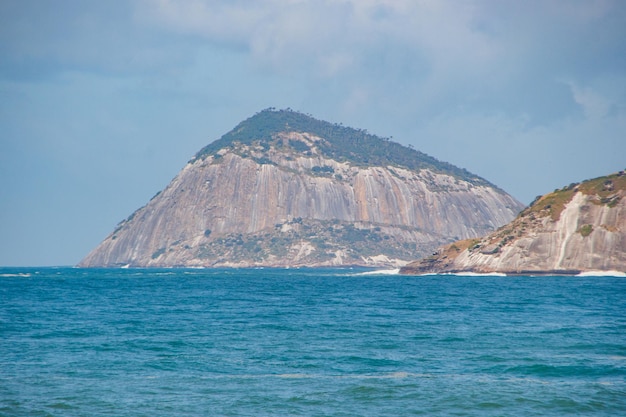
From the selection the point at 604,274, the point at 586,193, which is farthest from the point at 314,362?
the point at 586,193

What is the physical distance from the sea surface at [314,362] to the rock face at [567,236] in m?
73.8

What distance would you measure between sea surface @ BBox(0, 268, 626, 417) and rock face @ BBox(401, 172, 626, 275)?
73.8 m

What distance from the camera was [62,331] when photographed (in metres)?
48.8

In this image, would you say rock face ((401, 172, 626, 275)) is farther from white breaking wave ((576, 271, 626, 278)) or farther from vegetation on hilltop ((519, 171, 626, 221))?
white breaking wave ((576, 271, 626, 278))

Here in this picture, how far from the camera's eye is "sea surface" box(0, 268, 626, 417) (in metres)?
27.9

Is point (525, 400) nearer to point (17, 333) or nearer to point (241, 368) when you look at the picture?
point (241, 368)

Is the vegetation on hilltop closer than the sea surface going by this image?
No

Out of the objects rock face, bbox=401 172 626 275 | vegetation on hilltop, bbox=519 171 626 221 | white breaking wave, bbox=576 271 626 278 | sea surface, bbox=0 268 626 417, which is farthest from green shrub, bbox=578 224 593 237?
sea surface, bbox=0 268 626 417

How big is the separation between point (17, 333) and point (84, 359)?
12.2 m

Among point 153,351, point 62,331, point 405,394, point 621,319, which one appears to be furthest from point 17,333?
point 621,319

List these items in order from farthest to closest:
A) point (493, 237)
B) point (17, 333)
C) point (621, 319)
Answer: point (493, 237) < point (621, 319) < point (17, 333)

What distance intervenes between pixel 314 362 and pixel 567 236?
366 feet

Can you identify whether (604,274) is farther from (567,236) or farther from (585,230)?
(567,236)

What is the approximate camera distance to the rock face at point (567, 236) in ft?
444
